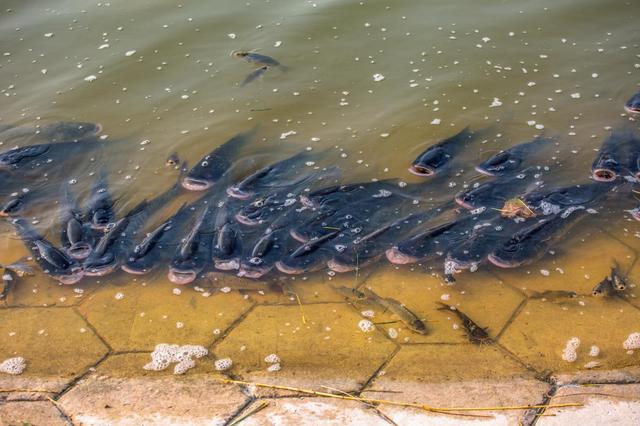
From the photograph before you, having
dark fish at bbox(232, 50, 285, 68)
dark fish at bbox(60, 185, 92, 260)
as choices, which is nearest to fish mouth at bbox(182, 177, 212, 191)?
dark fish at bbox(60, 185, 92, 260)

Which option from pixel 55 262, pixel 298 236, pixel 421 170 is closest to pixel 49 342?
pixel 55 262

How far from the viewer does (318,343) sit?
441cm

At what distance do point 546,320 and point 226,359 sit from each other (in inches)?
94.3

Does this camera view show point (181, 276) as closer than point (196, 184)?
Yes

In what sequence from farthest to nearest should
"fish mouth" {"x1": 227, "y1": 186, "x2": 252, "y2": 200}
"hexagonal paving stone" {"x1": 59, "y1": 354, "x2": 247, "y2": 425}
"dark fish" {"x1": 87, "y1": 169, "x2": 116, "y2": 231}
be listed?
"fish mouth" {"x1": 227, "y1": 186, "x2": 252, "y2": 200}
"dark fish" {"x1": 87, "y1": 169, "x2": 116, "y2": 231}
"hexagonal paving stone" {"x1": 59, "y1": 354, "x2": 247, "y2": 425}

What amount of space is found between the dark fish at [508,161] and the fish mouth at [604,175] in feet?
2.32

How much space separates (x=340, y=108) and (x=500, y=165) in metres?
2.26

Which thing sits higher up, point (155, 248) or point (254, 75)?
point (254, 75)

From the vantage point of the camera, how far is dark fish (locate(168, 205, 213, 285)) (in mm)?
5163

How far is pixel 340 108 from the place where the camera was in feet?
24.7

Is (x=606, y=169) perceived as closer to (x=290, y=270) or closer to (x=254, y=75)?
(x=290, y=270)

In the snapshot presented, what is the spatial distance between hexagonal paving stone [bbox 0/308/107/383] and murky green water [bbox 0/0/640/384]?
3 cm

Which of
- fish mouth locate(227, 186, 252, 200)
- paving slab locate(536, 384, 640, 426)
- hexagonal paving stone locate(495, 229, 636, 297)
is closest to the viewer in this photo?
paving slab locate(536, 384, 640, 426)

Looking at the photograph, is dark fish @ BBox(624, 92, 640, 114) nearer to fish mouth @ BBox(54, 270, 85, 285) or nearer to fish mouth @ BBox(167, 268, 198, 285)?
fish mouth @ BBox(167, 268, 198, 285)
